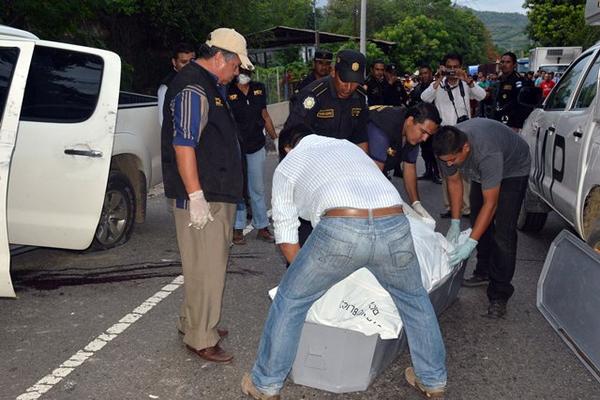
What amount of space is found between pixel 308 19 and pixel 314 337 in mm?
59956

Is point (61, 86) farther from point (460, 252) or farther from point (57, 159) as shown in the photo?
point (460, 252)

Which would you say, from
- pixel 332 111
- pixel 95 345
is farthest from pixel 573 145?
pixel 95 345

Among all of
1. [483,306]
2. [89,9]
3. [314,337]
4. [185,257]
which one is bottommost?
[483,306]

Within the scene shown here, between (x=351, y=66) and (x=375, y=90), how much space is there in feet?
19.9

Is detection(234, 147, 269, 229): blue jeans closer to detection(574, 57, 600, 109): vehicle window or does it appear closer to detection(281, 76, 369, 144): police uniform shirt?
detection(281, 76, 369, 144): police uniform shirt

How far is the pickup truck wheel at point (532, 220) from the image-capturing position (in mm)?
6336

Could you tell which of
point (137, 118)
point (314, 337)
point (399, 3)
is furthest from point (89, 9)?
point (399, 3)

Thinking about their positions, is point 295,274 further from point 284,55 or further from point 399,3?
point 399,3

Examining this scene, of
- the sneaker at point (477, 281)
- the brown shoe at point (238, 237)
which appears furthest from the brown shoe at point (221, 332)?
the brown shoe at point (238, 237)

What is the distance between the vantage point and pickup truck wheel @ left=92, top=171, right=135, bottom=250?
18.3ft

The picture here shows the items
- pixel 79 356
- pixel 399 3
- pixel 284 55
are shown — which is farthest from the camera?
pixel 399 3

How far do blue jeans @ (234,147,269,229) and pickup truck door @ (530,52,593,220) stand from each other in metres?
2.46

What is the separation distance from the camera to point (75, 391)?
3.39 m

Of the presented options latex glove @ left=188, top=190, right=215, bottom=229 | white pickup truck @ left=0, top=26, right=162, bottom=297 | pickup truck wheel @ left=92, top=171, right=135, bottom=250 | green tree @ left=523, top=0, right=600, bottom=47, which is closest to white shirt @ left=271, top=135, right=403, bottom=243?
latex glove @ left=188, top=190, right=215, bottom=229
